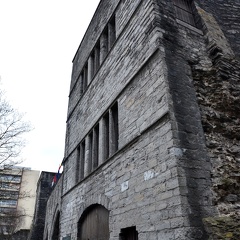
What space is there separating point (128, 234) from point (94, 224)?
1.80 meters

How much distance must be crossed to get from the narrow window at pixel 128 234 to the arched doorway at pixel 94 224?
90 cm

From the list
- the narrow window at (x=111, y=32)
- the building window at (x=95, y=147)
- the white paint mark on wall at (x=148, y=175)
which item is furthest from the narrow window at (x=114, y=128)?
the narrow window at (x=111, y=32)

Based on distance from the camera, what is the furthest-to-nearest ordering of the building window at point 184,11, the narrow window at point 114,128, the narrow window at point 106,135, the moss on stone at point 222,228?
1. the narrow window at point 106,135
2. the building window at point 184,11
3. the narrow window at point 114,128
4. the moss on stone at point 222,228

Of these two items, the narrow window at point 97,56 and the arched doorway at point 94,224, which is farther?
the narrow window at point 97,56

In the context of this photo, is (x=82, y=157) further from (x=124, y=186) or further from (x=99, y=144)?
(x=124, y=186)

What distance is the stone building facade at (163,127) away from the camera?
147 inches

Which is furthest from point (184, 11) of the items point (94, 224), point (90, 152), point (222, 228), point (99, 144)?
point (94, 224)

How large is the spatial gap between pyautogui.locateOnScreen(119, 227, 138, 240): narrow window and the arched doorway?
90cm

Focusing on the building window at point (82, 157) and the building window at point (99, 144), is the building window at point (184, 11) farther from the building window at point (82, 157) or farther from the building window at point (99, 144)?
the building window at point (82, 157)

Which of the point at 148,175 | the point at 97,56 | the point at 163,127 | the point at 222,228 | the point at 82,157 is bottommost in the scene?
the point at 222,228

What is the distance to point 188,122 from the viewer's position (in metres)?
4.18

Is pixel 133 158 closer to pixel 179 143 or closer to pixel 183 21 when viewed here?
pixel 179 143

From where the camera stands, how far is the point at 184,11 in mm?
6516

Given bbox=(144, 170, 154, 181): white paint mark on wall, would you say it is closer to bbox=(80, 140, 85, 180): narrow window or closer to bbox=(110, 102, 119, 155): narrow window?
bbox=(110, 102, 119, 155): narrow window
